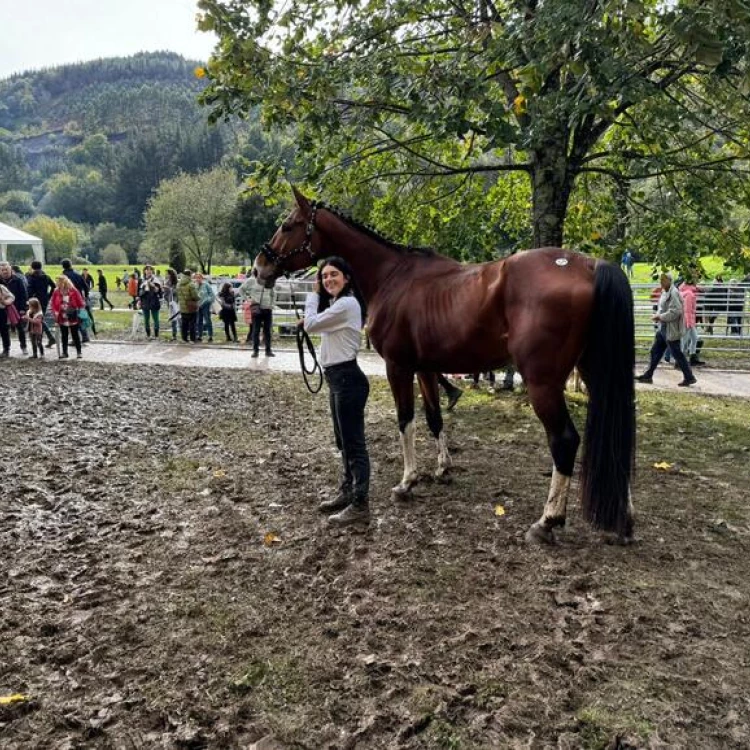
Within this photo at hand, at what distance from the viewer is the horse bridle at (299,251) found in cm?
571

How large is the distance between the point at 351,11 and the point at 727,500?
7.17m

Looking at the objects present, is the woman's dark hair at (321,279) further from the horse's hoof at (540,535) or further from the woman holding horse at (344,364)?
the horse's hoof at (540,535)

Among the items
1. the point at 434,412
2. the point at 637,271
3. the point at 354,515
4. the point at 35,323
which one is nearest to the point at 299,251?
the point at 434,412

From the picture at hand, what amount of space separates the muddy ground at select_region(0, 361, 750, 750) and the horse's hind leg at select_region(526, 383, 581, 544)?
0.50 ft

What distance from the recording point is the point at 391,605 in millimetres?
3541

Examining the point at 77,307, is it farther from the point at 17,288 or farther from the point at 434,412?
the point at 434,412

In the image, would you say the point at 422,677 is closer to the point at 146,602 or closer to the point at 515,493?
the point at 146,602

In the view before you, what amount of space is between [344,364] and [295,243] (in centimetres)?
153

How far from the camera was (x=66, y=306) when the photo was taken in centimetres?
1302

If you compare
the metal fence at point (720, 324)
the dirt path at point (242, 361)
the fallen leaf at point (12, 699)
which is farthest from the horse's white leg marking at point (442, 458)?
the metal fence at point (720, 324)

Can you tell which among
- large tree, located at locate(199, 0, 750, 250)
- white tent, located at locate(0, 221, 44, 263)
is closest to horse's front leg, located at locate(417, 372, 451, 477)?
large tree, located at locate(199, 0, 750, 250)

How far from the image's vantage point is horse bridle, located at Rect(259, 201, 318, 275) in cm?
571

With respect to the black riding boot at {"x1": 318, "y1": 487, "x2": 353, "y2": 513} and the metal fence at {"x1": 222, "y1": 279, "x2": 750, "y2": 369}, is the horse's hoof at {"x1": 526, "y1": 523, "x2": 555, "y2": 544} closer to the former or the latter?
the black riding boot at {"x1": 318, "y1": 487, "x2": 353, "y2": 513}

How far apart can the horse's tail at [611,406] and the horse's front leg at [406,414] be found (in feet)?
5.19
